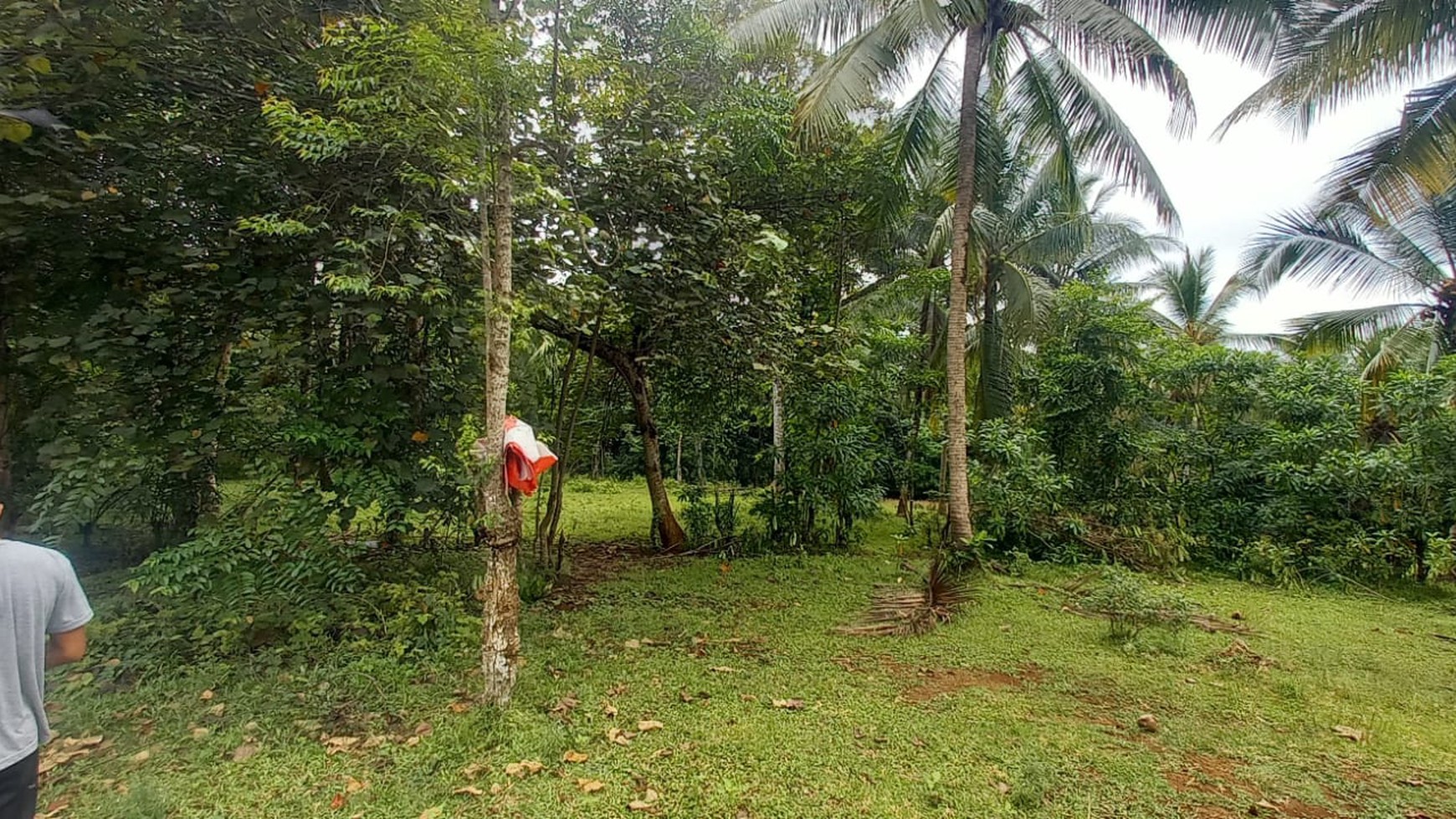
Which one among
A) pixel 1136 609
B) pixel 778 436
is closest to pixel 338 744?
pixel 1136 609

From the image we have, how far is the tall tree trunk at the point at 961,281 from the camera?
606 centimetres

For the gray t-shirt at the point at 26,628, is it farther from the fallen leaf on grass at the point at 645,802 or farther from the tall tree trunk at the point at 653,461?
the tall tree trunk at the point at 653,461

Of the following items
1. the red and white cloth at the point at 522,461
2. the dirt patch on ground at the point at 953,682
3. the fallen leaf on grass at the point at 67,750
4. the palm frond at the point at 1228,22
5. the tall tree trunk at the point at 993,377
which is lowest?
the dirt patch on ground at the point at 953,682

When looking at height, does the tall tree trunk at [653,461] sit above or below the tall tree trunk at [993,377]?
below

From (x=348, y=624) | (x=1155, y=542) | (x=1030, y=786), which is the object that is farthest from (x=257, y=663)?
(x=1155, y=542)

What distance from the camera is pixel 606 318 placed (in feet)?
17.0

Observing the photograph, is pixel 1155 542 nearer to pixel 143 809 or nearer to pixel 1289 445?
pixel 1289 445

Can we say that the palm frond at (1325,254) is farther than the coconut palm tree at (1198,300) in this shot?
No

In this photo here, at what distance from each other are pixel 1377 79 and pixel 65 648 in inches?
298

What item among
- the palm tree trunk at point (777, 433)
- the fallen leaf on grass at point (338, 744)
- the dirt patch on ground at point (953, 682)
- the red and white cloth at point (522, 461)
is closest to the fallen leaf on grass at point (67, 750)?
the fallen leaf on grass at point (338, 744)

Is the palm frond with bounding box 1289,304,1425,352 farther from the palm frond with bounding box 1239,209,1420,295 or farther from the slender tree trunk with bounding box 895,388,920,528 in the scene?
the slender tree trunk with bounding box 895,388,920,528

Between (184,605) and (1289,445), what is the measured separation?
986 cm

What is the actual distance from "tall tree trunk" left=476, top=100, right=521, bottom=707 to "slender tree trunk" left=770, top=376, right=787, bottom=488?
13.9 ft

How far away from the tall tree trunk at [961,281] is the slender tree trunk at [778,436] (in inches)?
73.1
